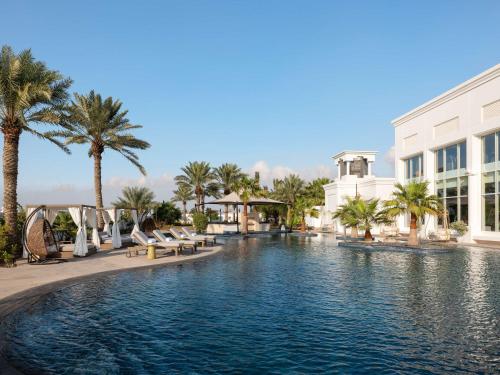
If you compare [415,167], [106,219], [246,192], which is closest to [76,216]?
[106,219]

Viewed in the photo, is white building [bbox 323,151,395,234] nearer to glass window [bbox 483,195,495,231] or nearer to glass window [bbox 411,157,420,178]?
glass window [bbox 411,157,420,178]

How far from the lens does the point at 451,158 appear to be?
27422mm

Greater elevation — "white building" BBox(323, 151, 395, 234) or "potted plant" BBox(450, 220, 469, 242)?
"white building" BBox(323, 151, 395, 234)

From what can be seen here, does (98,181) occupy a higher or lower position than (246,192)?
higher

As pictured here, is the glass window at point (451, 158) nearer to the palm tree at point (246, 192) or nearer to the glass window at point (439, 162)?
the glass window at point (439, 162)

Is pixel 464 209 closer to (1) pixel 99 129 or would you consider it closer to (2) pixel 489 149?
(2) pixel 489 149

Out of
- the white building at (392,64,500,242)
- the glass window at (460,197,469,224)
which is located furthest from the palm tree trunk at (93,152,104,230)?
the glass window at (460,197,469,224)

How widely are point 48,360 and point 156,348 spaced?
5.02 ft

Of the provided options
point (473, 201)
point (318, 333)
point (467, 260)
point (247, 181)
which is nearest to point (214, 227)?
point (247, 181)

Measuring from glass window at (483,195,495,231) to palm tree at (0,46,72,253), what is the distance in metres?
23.8

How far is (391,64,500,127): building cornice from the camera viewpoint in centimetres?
2287

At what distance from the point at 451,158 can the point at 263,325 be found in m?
24.8

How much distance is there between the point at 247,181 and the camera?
120 ft

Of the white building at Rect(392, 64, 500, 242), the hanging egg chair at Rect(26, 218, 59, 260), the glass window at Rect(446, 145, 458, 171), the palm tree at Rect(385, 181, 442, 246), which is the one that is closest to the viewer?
the hanging egg chair at Rect(26, 218, 59, 260)
